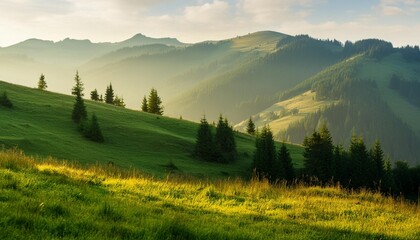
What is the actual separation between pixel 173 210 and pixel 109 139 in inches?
2263

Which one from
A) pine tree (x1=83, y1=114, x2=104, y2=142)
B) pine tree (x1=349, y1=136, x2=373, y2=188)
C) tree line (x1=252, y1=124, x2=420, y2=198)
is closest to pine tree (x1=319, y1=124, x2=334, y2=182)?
tree line (x1=252, y1=124, x2=420, y2=198)

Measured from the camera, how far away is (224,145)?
259 feet

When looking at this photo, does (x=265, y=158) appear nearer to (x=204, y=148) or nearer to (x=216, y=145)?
(x=216, y=145)

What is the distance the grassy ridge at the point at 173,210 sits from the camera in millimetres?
7996

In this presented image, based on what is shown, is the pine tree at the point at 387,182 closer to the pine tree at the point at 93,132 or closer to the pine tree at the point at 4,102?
the pine tree at the point at 93,132

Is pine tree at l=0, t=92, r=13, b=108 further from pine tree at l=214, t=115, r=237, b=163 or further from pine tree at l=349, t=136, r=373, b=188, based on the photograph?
pine tree at l=349, t=136, r=373, b=188

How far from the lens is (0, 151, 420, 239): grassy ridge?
800 cm

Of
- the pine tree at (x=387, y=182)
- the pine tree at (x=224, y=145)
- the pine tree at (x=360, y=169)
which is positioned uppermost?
the pine tree at (x=224, y=145)

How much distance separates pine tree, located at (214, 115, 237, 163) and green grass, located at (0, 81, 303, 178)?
6.99ft

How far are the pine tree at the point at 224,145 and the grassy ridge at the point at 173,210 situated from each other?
56042 mm

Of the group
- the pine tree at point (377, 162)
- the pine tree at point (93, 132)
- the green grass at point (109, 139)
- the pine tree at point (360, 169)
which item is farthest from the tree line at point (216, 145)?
the pine tree at point (377, 162)

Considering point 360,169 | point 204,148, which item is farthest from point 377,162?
point 204,148

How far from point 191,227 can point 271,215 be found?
4201 mm

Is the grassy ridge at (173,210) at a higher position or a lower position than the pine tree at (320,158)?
higher
